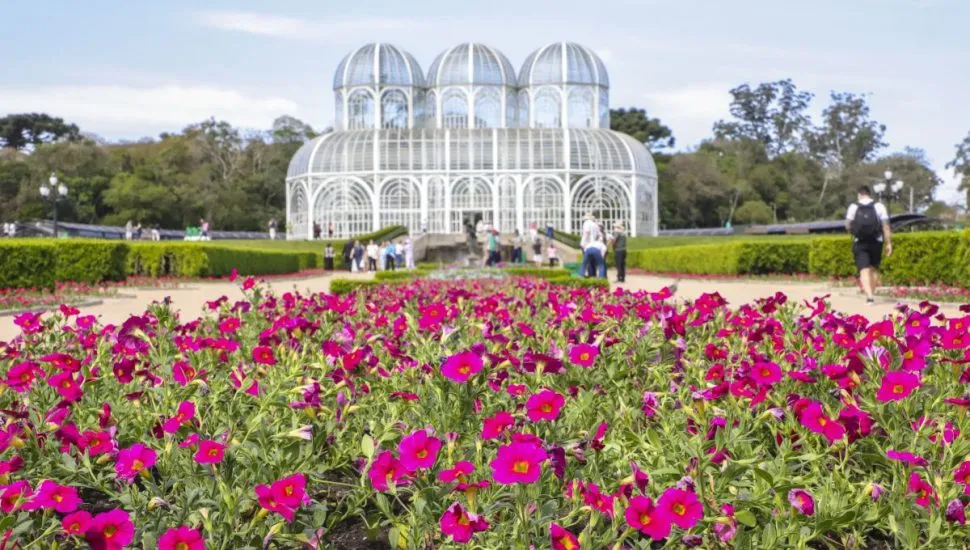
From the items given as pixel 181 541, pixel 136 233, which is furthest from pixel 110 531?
pixel 136 233

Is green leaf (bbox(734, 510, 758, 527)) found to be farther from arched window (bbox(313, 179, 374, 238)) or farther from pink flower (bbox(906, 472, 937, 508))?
arched window (bbox(313, 179, 374, 238))

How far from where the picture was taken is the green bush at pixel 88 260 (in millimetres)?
17891

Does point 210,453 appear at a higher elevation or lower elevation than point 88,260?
lower

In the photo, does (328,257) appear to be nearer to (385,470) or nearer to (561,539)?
(385,470)

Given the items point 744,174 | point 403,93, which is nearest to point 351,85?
point 403,93

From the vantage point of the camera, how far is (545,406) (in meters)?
2.49

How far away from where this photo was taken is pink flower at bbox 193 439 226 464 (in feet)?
7.71

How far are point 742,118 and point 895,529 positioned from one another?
264 ft

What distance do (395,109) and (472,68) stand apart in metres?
4.47

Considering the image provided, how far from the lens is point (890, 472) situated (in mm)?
2979

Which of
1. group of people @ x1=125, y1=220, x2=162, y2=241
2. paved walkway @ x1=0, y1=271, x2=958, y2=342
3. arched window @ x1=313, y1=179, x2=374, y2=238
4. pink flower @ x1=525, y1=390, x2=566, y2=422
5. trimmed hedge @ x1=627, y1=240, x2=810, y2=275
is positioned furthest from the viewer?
arched window @ x1=313, y1=179, x2=374, y2=238

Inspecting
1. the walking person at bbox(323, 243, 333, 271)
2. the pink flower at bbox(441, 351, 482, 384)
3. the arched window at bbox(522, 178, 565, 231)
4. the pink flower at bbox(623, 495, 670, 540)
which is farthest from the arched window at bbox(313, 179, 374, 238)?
the pink flower at bbox(623, 495, 670, 540)

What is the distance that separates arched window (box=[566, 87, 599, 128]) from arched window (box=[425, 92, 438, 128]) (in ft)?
22.1

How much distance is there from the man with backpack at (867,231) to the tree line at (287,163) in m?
42.2
